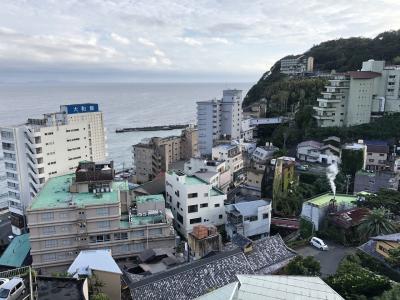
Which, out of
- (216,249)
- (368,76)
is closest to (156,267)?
(216,249)

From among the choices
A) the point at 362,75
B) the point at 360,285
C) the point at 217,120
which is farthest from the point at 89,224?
the point at 362,75

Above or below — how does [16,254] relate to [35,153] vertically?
below

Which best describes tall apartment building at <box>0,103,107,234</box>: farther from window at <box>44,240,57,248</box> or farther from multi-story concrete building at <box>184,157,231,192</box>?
window at <box>44,240,57,248</box>

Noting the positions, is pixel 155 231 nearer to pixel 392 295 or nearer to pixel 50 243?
pixel 50 243

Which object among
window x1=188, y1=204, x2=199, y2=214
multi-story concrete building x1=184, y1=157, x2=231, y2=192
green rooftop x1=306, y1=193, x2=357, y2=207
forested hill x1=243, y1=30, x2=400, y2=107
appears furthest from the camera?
forested hill x1=243, y1=30, x2=400, y2=107

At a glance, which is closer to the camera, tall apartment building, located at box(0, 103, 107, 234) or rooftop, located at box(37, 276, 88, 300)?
rooftop, located at box(37, 276, 88, 300)

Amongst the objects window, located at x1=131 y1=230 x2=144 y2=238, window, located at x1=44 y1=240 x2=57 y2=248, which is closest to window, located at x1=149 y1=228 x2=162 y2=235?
window, located at x1=131 y1=230 x2=144 y2=238

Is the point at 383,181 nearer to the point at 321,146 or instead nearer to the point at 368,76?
the point at 321,146

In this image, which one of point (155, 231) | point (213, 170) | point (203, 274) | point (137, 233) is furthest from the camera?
point (213, 170)
